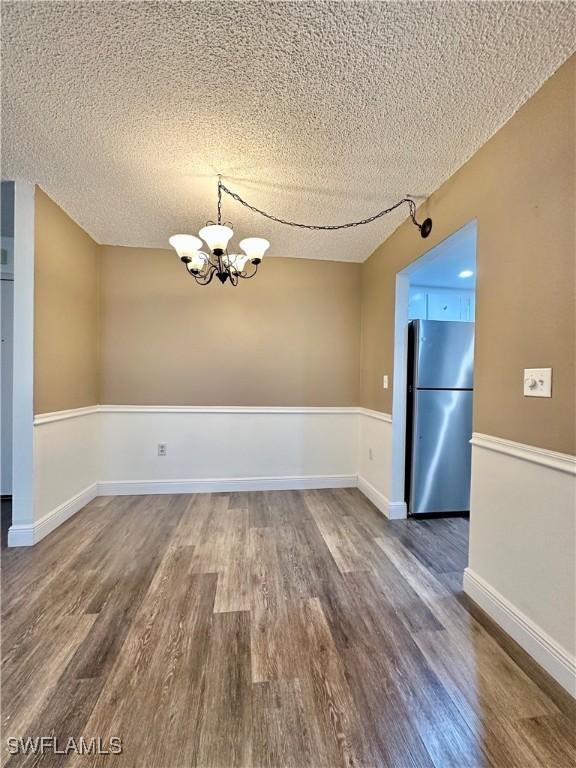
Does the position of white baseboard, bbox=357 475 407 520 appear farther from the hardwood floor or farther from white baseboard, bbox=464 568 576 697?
white baseboard, bbox=464 568 576 697

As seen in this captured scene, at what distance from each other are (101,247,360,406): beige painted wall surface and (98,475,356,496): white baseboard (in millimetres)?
809

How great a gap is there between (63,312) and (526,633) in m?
3.49

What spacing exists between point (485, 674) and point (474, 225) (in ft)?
7.06

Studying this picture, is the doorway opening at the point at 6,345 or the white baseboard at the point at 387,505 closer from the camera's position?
the doorway opening at the point at 6,345

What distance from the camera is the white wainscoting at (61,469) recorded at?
→ 2.18 metres

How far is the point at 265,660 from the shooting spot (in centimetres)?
128

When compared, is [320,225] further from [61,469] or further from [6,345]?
[6,345]

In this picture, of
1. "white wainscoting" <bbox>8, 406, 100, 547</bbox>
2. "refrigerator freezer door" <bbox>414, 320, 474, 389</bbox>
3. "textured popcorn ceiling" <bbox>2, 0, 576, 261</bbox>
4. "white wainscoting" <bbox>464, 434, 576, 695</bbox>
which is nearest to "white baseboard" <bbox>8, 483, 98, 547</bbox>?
"white wainscoting" <bbox>8, 406, 100, 547</bbox>

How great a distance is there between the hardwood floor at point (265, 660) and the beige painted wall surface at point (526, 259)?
3.20ft

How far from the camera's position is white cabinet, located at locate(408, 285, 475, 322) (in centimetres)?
362

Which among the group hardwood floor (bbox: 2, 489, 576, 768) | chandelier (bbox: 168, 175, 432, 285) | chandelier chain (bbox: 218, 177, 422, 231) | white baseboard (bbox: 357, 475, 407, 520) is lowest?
hardwood floor (bbox: 2, 489, 576, 768)

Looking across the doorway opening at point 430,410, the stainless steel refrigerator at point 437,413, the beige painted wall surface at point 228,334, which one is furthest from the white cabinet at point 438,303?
the stainless steel refrigerator at point 437,413

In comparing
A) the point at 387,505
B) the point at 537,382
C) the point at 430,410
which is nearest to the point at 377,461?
the point at 387,505

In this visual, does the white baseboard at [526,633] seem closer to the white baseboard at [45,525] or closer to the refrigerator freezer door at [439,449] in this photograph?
the refrigerator freezer door at [439,449]
